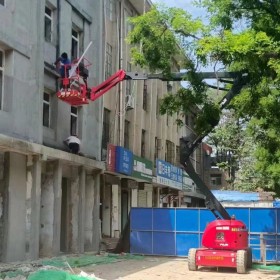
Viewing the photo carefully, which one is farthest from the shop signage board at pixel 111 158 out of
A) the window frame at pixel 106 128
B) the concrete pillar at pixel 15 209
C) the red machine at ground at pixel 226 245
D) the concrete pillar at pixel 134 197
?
the red machine at ground at pixel 226 245

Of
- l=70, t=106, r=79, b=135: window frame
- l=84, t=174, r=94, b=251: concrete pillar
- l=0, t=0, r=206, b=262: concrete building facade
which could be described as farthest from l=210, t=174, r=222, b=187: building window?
l=70, t=106, r=79, b=135: window frame

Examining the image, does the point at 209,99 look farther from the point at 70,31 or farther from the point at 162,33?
the point at 70,31

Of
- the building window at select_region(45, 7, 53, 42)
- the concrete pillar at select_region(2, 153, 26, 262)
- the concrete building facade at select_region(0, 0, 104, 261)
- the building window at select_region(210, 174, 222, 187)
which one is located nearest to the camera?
the concrete pillar at select_region(2, 153, 26, 262)

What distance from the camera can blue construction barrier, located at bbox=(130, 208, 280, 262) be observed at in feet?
61.0

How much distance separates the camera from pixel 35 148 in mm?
16781

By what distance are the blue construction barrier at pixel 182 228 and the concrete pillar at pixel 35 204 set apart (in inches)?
172

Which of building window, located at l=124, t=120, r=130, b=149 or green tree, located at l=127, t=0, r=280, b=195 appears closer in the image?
green tree, located at l=127, t=0, r=280, b=195

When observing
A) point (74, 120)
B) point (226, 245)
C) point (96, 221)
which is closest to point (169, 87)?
point (74, 120)

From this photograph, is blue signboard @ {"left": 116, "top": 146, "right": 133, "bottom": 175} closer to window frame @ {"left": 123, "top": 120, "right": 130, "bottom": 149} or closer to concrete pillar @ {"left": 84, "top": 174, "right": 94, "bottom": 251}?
concrete pillar @ {"left": 84, "top": 174, "right": 94, "bottom": 251}

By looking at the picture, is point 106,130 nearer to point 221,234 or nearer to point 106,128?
point 106,128

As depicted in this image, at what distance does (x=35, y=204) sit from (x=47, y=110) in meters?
3.78

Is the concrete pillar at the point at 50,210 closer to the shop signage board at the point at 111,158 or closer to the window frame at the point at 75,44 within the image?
the shop signage board at the point at 111,158

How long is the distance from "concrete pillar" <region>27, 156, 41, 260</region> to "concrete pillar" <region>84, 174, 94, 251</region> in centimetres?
418

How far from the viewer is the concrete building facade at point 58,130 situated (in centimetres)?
1653
